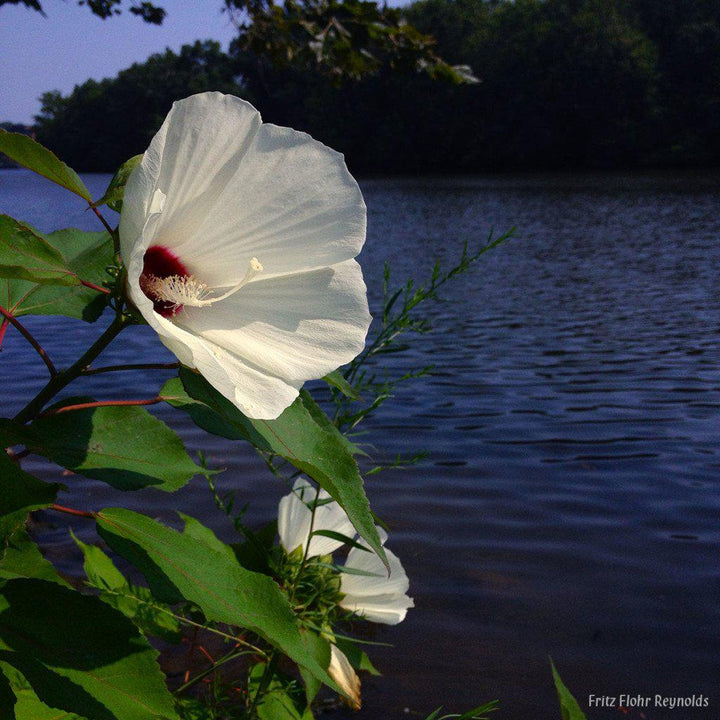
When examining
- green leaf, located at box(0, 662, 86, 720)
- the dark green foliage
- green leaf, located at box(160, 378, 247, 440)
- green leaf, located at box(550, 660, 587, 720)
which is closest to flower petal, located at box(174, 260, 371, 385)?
green leaf, located at box(160, 378, 247, 440)

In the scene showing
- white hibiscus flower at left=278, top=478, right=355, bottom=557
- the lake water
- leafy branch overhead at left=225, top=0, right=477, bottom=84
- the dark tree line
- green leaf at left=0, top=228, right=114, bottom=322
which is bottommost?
the lake water

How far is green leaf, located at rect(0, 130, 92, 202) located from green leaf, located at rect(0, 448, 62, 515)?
0.26 metres

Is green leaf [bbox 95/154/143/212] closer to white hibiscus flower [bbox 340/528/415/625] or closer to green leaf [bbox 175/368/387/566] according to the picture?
green leaf [bbox 175/368/387/566]

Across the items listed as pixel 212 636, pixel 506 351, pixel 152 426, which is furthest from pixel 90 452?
pixel 506 351

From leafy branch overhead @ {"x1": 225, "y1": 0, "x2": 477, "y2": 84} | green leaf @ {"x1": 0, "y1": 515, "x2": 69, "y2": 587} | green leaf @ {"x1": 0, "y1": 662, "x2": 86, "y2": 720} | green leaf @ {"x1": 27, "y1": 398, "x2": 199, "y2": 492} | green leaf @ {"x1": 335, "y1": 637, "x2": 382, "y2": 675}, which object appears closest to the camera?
green leaf @ {"x1": 27, "y1": 398, "x2": 199, "y2": 492}

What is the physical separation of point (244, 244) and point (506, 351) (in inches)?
366

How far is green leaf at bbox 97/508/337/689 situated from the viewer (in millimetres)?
831

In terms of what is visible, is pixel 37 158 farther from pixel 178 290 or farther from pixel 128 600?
pixel 128 600

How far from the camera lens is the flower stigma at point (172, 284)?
811 mm

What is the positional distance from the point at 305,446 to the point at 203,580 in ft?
0.61

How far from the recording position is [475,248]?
774 inches

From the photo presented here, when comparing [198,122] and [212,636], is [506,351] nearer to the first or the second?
[212,636]

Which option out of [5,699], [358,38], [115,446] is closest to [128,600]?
[115,446]

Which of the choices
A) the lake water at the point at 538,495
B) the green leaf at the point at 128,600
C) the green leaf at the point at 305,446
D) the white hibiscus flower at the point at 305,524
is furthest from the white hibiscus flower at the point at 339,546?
the lake water at the point at 538,495
